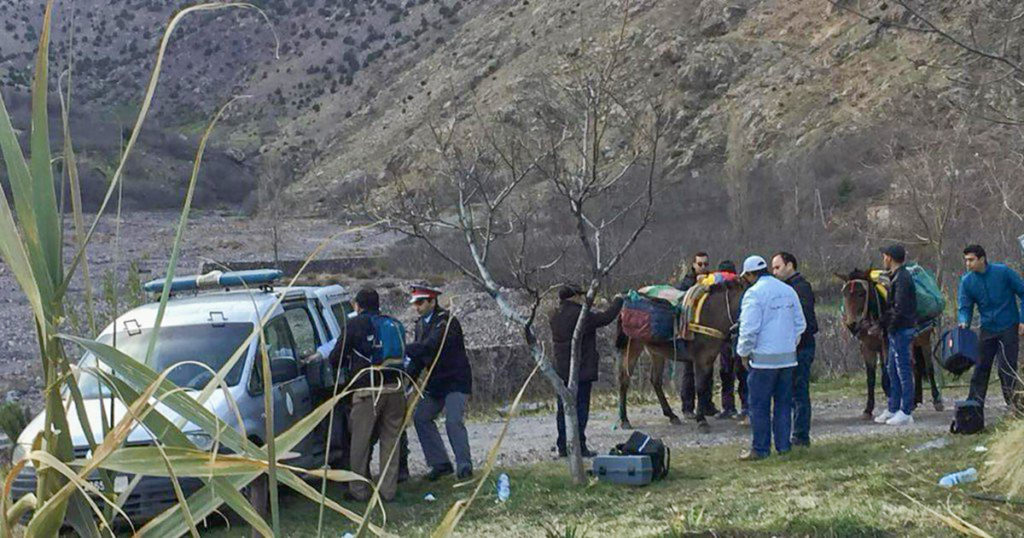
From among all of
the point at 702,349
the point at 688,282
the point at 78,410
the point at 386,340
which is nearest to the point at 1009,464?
the point at 386,340

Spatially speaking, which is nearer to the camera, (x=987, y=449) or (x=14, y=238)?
(x=14, y=238)

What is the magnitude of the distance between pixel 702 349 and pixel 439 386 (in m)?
4.03

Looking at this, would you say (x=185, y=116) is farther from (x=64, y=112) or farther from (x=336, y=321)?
(x=64, y=112)

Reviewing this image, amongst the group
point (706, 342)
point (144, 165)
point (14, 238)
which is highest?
point (144, 165)

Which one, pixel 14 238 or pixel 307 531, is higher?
pixel 14 238

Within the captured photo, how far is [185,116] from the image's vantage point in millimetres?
89438

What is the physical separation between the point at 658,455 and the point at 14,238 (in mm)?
9535

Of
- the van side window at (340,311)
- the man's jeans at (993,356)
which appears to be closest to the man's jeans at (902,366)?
the man's jeans at (993,356)

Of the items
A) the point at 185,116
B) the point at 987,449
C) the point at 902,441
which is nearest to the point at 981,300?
the point at 902,441

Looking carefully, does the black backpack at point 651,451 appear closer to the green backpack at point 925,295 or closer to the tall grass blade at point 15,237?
the green backpack at point 925,295

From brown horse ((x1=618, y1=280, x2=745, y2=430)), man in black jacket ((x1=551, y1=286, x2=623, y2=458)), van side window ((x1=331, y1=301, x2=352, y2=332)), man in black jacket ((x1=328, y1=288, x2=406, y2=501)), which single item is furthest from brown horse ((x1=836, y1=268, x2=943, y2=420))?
man in black jacket ((x1=328, y1=288, x2=406, y2=501))

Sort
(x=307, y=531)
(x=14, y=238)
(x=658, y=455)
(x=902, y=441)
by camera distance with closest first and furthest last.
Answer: (x=14, y=238)
(x=307, y=531)
(x=658, y=455)
(x=902, y=441)

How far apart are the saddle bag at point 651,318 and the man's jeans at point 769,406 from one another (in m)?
3.11

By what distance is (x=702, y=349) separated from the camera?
14.5 metres
